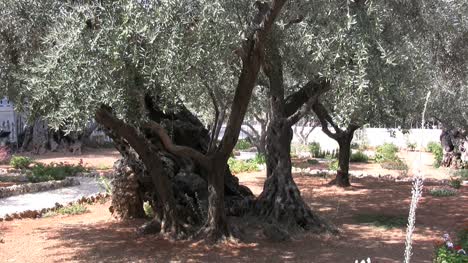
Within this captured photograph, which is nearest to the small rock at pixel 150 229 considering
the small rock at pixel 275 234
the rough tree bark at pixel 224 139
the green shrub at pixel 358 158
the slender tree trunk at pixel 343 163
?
the rough tree bark at pixel 224 139

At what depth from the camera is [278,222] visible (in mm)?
8727

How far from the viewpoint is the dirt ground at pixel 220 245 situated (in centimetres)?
722

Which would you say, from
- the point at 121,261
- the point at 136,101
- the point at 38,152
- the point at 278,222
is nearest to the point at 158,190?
the point at 121,261

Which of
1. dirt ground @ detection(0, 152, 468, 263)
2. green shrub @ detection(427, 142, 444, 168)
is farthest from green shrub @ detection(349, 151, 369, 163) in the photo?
dirt ground @ detection(0, 152, 468, 263)

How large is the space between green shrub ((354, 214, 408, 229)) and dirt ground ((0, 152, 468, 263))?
0.19 metres

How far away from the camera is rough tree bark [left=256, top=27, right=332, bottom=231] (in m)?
8.68

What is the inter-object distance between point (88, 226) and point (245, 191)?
2764 millimetres

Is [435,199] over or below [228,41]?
below

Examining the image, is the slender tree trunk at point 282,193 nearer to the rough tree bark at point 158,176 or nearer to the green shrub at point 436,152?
the rough tree bark at point 158,176

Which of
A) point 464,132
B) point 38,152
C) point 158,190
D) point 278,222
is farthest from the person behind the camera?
point 38,152

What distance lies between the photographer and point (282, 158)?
9.29m

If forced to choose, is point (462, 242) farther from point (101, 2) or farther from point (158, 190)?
point (101, 2)

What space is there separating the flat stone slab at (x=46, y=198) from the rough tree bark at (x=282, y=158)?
482cm

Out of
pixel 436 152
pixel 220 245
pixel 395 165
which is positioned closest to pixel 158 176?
pixel 220 245
